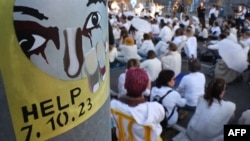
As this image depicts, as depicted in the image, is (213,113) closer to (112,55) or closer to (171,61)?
(171,61)

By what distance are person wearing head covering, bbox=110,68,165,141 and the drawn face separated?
127cm

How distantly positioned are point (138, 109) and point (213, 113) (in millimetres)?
1789

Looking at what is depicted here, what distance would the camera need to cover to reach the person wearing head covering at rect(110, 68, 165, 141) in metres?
2.87

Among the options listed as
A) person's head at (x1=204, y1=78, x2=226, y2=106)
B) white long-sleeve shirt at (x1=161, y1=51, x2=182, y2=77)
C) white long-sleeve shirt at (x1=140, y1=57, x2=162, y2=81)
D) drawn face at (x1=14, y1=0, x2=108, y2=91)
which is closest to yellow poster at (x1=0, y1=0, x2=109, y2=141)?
drawn face at (x1=14, y1=0, x2=108, y2=91)

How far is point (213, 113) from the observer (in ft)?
13.9

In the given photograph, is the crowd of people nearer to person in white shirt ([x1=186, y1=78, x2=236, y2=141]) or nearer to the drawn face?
person in white shirt ([x1=186, y1=78, x2=236, y2=141])

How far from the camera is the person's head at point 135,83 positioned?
2.97 m

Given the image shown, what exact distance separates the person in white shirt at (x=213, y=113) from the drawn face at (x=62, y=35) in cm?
292

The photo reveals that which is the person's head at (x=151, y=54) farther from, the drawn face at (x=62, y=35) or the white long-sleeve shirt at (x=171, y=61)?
the drawn face at (x=62, y=35)

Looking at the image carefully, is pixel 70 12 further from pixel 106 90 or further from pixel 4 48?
pixel 106 90

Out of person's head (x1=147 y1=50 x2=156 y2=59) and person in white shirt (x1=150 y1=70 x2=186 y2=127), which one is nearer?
person in white shirt (x1=150 y1=70 x2=186 y2=127)

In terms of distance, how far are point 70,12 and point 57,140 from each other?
2.28ft

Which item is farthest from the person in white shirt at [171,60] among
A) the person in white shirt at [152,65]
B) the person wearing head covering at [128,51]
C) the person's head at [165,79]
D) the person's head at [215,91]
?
the person's head at [215,91]

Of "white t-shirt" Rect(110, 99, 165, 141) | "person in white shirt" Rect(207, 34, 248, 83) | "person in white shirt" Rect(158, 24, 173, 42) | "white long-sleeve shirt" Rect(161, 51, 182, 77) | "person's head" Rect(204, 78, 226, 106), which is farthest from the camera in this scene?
"person in white shirt" Rect(158, 24, 173, 42)
